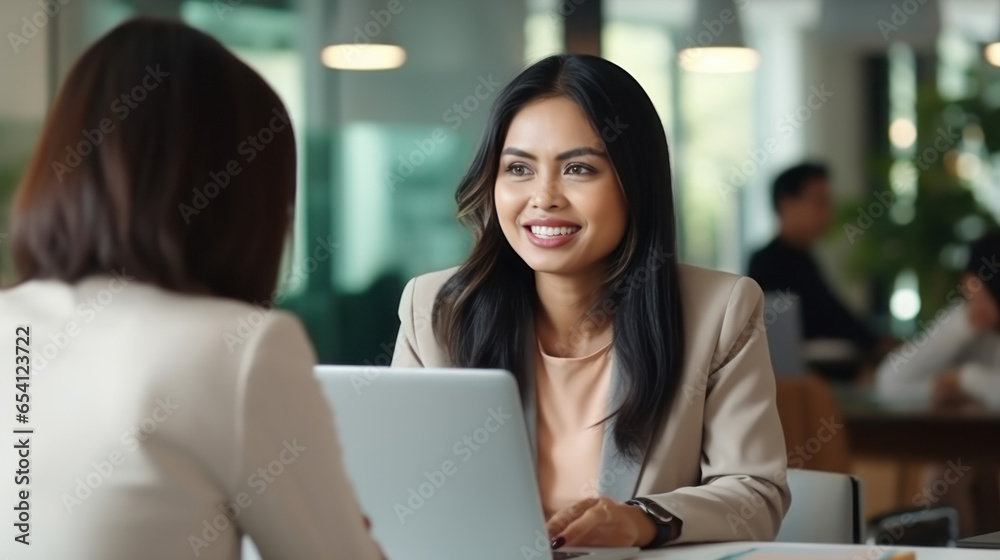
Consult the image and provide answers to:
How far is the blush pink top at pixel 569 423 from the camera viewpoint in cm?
173

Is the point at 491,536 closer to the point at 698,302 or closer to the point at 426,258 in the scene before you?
the point at 698,302

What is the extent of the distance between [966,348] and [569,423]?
2.94m

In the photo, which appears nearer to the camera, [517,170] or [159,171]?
[159,171]

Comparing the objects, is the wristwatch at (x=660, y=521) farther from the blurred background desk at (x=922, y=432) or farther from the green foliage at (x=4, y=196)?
the green foliage at (x=4, y=196)

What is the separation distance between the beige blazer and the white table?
0.13 meters

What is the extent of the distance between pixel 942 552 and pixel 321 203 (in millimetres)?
3760

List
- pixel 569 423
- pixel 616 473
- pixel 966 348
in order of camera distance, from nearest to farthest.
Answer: pixel 616 473
pixel 569 423
pixel 966 348

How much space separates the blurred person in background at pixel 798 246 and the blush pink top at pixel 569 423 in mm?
3535

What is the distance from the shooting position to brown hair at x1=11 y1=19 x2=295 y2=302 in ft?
3.10

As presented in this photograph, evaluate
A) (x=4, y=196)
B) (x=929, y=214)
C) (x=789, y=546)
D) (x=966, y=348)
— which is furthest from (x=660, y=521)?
(x=929, y=214)

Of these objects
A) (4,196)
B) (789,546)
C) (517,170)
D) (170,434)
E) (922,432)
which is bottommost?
(922,432)

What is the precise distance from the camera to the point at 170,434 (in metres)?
0.92

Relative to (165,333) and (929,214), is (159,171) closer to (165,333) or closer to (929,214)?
(165,333)

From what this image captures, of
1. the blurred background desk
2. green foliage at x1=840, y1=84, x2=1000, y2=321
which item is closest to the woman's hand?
the blurred background desk
